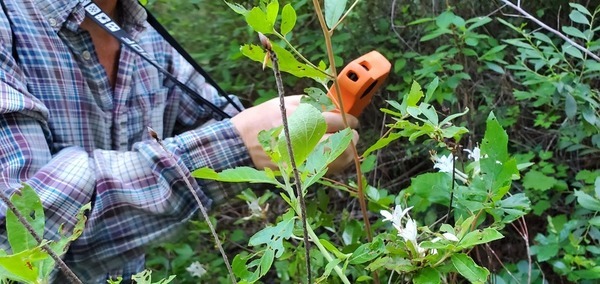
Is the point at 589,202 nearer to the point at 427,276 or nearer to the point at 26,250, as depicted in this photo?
the point at 427,276

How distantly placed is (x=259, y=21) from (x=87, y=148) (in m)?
0.78

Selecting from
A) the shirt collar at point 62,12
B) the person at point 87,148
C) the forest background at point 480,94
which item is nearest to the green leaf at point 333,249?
the person at point 87,148

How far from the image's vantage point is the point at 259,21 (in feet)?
1.71

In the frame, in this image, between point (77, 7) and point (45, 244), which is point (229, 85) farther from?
point (45, 244)

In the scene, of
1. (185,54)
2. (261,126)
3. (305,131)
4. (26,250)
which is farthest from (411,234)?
(185,54)

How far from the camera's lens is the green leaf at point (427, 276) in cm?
52

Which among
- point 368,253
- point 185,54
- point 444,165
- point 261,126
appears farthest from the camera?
point 185,54

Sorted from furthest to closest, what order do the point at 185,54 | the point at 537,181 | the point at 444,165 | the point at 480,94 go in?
the point at 480,94 < the point at 537,181 < the point at 185,54 < the point at 444,165

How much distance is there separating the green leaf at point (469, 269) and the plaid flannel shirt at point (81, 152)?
22.1 inches

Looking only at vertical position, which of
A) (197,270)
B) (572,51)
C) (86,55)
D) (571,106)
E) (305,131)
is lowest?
(197,270)

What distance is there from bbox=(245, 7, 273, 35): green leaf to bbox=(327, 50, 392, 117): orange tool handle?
410mm

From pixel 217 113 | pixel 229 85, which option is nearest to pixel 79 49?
pixel 217 113

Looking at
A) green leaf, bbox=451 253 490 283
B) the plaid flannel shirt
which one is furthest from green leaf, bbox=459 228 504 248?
the plaid flannel shirt

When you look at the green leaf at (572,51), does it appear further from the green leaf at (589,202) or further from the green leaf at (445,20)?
the green leaf at (589,202)
